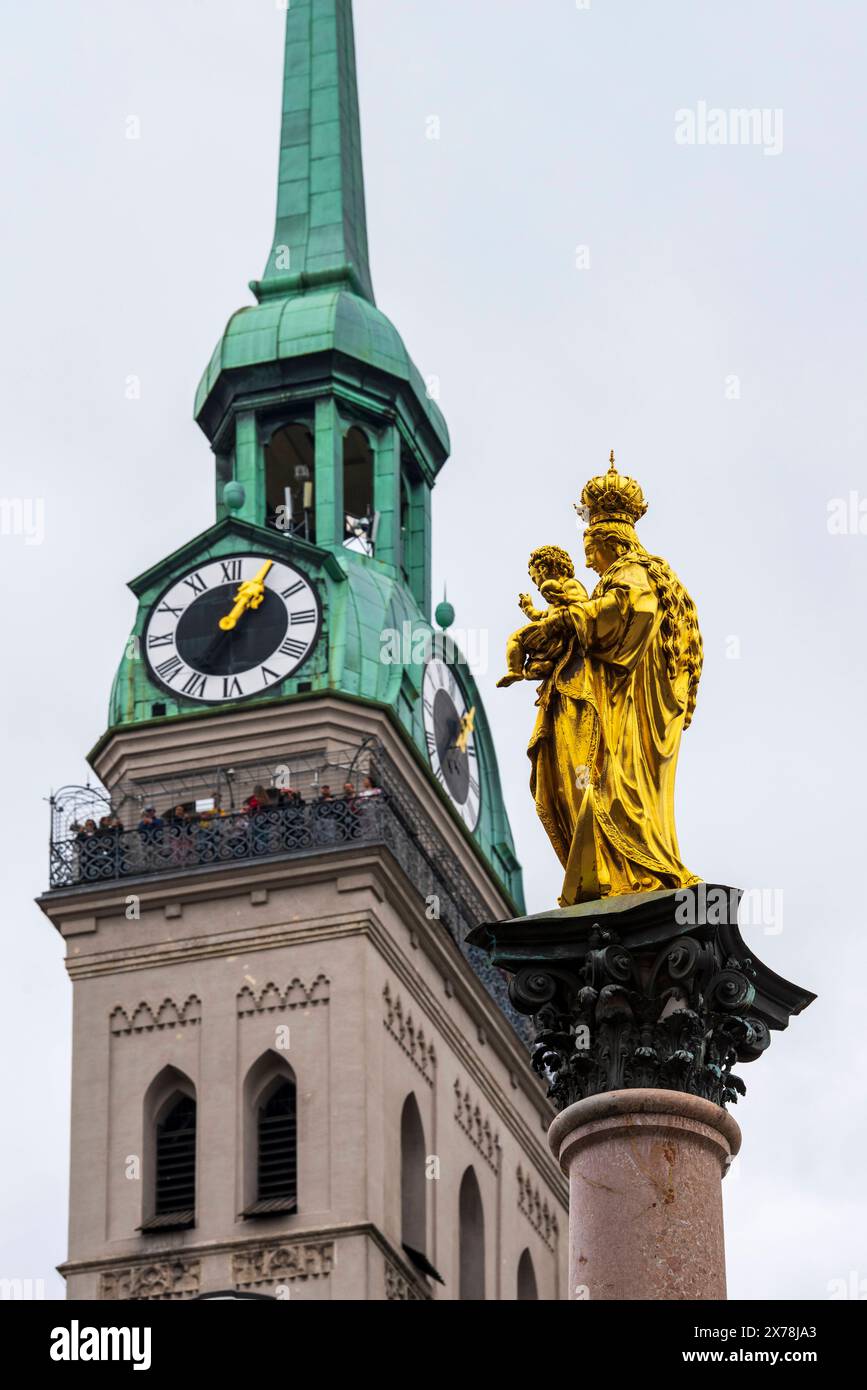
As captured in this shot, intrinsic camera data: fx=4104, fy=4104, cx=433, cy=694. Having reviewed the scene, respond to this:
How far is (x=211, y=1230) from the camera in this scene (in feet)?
188

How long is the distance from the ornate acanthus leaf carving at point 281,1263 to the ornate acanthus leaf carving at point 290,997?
151 inches

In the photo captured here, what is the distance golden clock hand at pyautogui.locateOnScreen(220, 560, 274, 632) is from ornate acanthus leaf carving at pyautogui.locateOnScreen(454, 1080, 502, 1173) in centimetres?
783

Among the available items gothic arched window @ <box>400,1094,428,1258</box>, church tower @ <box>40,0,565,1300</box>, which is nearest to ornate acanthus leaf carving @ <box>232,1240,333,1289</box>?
church tower @ <box>40,0,565,1300</box>

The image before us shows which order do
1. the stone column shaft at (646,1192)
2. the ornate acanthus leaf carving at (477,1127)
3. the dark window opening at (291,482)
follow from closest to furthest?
1. the stone column shaft at (646,1192)
2. the ornate acanthus leaf carving at (477,1127)
3. the dark window opening at (291,482)

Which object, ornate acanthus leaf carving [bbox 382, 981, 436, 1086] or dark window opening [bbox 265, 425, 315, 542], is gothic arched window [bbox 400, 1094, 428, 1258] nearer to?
ornate acanthus leaf carving [bbox 382, 981, 436, 1086]

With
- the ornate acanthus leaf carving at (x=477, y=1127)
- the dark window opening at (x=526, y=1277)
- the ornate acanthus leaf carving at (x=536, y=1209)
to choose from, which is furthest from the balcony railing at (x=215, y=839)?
the dark window opening at (x=526, y=1277)

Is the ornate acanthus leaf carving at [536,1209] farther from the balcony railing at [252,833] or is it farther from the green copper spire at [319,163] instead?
the green copper spire at [319,163]

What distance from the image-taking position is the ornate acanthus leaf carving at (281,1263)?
5603 cm

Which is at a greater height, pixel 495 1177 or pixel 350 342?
pixel 350 342

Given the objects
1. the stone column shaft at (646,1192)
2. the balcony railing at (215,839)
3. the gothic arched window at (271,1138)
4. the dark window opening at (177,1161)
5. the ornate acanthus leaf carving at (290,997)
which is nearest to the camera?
the stone column shaft at (646,1192)

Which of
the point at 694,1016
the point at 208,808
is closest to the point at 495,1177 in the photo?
the point at 208,808
